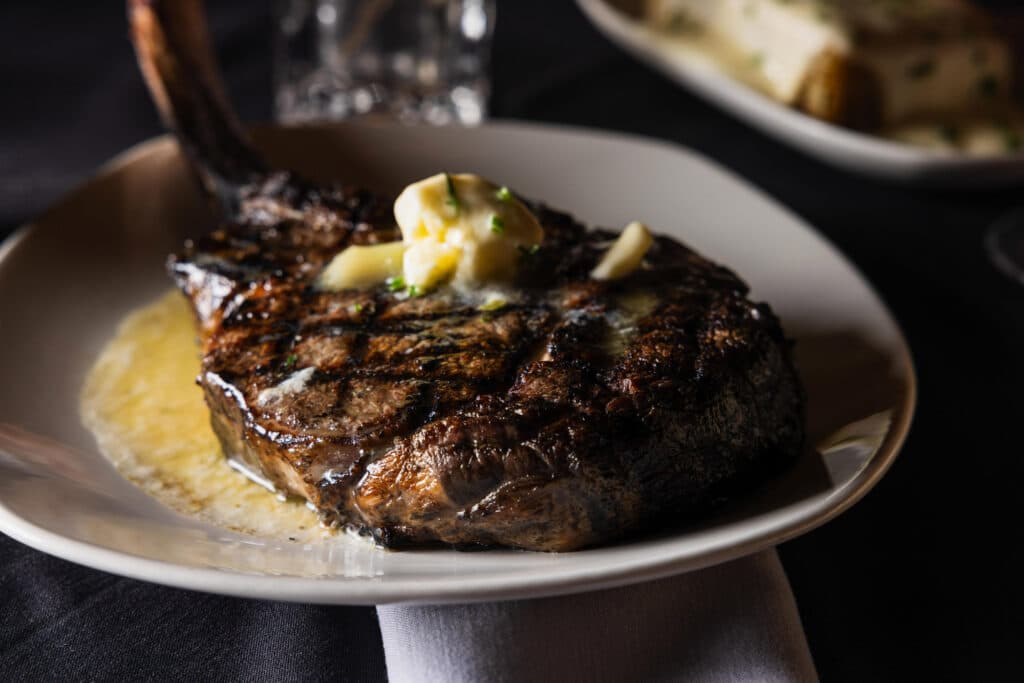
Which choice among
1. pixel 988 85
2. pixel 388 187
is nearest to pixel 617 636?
pixel 388 187

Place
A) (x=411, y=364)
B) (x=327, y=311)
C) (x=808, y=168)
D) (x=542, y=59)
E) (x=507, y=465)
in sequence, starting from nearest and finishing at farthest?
(x=507, y=465), (x=411, y=364), (x=327, y=311), (x=808, y=168), (x=542, y=59)

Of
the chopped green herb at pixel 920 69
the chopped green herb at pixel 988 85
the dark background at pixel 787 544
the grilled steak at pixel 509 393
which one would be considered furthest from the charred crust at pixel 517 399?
the chopped green herb at pixel 988 85

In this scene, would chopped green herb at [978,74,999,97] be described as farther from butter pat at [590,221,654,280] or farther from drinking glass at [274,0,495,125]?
butter pat at [590,221,654,280]

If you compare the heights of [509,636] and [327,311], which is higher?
[327,311]


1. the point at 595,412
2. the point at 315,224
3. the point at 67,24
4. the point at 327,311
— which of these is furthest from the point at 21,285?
the point at 67,24

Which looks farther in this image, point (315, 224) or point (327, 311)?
point (315, 224)

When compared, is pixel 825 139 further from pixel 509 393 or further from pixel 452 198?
pixel 509 393

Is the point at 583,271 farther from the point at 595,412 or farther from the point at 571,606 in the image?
the point at 571,606

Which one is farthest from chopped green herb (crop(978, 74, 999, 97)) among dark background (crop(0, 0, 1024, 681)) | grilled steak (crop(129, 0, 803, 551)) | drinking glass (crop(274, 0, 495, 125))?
grilled steak (crop(129, 0, 803, 551))
